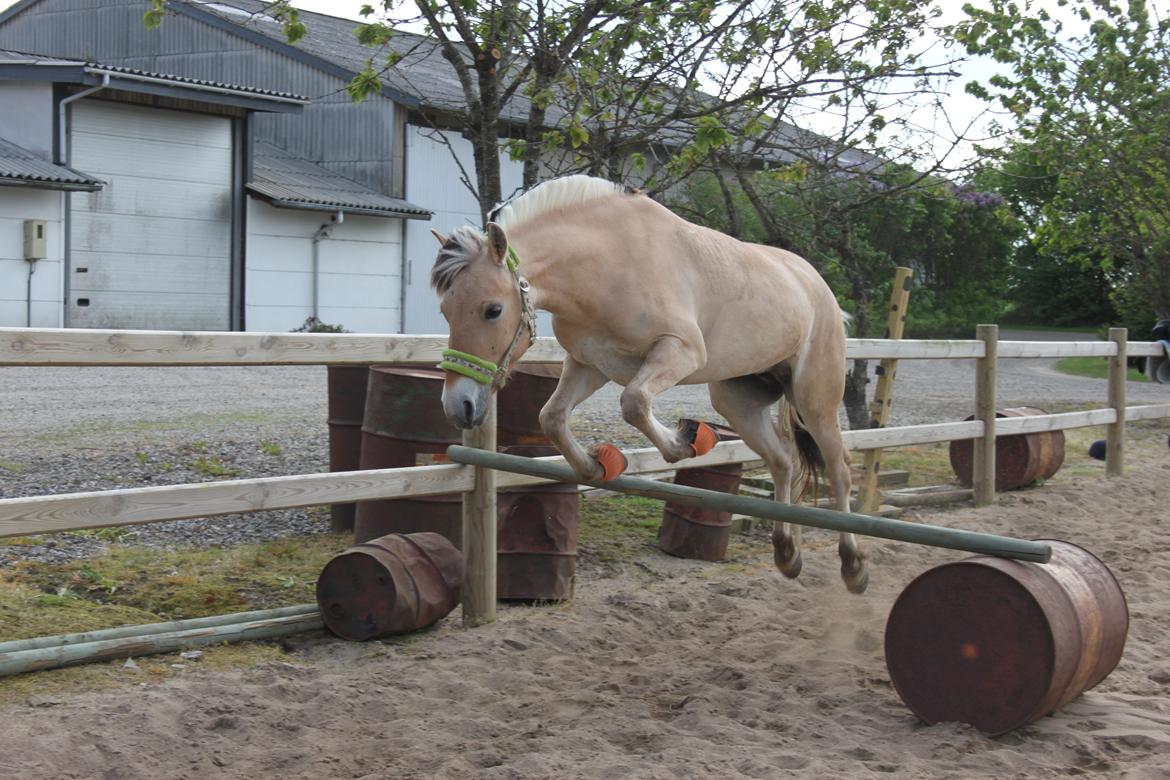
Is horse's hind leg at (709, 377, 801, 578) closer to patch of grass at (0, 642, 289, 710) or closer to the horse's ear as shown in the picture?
the horse's ear

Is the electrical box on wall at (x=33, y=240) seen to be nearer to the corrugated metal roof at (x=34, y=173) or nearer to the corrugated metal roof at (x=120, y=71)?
the corrugated metal roof at (x=34, y=173)

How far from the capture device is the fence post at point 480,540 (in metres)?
5.11

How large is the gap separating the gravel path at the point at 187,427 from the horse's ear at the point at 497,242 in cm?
354

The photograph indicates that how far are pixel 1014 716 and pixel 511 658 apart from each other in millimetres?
1949

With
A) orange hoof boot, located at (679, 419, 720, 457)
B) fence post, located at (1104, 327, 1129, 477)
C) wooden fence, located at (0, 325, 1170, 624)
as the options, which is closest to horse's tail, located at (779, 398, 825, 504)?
wooden fence, located at (0, 325, 1170, 624)

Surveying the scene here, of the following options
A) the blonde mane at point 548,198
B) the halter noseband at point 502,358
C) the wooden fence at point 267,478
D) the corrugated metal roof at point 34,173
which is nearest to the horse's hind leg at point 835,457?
the wooden fence at point 267,478

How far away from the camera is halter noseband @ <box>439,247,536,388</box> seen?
3.36 metres

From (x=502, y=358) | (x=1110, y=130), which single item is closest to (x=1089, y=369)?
(x=1110, y=130)

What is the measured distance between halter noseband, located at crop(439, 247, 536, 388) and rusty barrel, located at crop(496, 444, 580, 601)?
1.98 m

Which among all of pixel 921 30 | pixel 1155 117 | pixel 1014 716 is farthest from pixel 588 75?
pixel 1155 117

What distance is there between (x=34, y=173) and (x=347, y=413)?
12.4 m

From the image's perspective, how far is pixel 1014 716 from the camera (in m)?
3.66

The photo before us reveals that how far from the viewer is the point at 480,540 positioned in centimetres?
512

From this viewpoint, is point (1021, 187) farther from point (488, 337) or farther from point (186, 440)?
point (488, 337)
